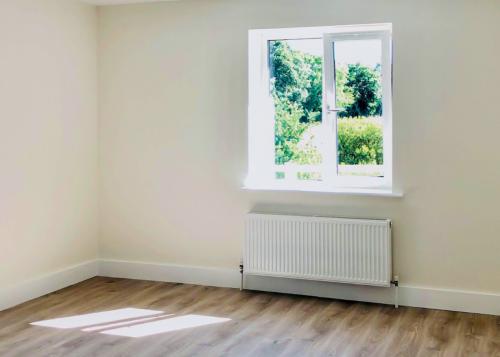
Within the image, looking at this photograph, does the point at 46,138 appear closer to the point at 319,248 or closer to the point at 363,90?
the point at 319,248

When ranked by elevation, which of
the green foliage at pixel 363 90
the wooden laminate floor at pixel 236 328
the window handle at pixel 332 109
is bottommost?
the wooden laminate floor at pixel 236 328

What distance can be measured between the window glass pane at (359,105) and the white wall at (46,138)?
7.30ft

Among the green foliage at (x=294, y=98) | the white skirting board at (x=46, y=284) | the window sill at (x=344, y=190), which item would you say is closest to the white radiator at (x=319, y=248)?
the window sill at (x=344, y=190)

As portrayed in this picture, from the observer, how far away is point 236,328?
3.93m

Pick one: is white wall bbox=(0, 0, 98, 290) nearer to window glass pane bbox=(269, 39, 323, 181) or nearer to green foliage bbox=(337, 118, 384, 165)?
window glass pane bbox=(269, 39, 323, 181)

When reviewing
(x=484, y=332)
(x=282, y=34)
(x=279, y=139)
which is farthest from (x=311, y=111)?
(x=484, y=332)

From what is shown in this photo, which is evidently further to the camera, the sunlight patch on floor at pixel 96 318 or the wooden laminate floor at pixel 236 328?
the sunlight patch on floor at pixel 96 318

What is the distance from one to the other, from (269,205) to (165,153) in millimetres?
1051

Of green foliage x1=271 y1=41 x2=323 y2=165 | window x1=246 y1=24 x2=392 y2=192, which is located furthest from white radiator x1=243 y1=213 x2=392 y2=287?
green foliage x1=271 y1=41 x2=323 y2=165

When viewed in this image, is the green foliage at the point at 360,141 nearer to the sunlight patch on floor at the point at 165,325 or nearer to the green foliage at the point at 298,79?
the green foliage at the point at 298,79

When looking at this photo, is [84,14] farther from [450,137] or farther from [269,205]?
[450,137]

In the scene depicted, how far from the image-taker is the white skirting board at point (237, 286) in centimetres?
428

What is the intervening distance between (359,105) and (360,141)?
29 cm

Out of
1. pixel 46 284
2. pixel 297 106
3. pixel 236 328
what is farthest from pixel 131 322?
pixel 297 106
